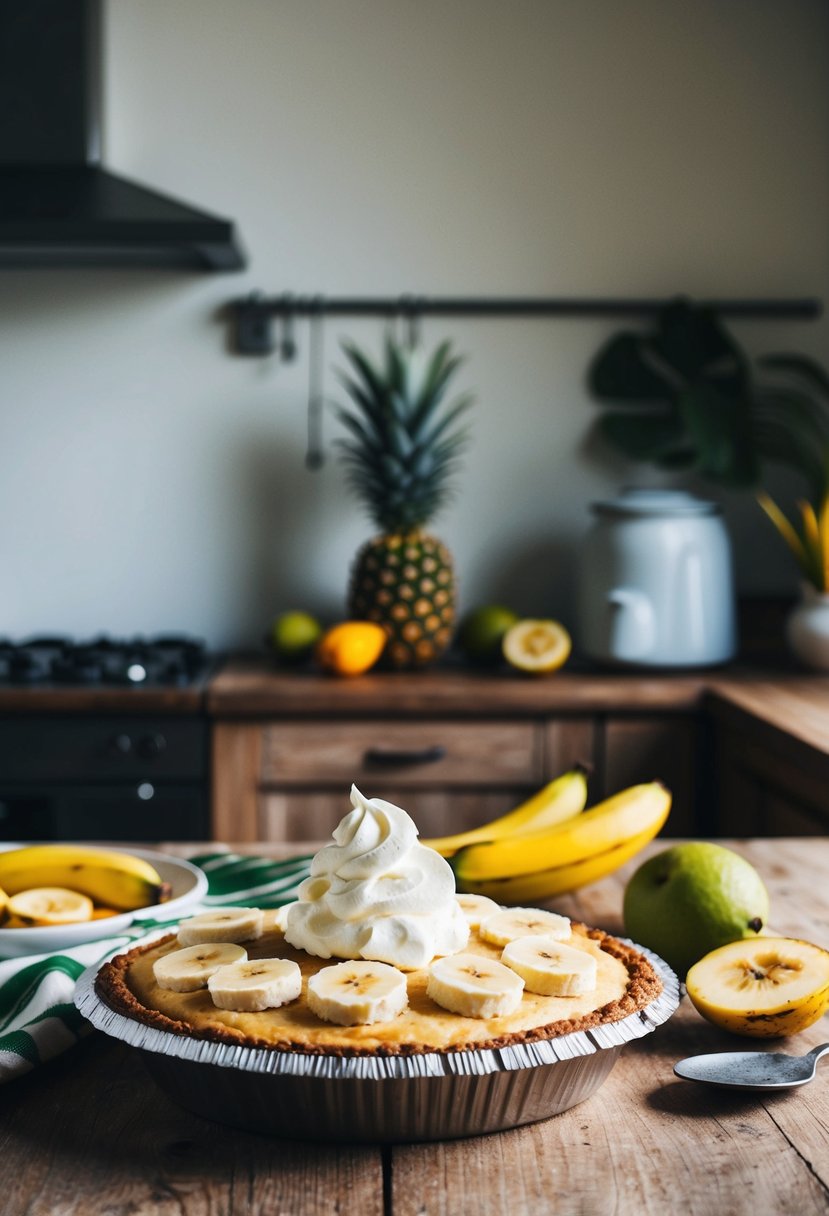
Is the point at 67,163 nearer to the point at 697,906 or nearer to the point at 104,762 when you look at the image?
the point at 104,762

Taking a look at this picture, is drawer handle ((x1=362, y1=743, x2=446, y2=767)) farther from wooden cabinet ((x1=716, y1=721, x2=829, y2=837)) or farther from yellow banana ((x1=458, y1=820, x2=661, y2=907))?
yellow banana ((x1=458, y1=820, x2=661, y2=907))

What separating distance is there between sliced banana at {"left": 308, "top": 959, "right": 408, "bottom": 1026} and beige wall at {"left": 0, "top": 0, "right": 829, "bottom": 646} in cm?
225

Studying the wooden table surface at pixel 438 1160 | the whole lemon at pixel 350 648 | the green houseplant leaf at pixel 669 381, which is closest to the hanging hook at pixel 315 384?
the whole lemon at pixel 350 648

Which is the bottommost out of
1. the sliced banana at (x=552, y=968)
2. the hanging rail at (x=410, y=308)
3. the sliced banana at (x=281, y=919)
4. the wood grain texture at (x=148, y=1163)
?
the wood grain texture at (x=148, y=1163)

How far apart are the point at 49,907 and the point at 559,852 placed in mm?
453

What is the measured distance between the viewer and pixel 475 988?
2.35 ft

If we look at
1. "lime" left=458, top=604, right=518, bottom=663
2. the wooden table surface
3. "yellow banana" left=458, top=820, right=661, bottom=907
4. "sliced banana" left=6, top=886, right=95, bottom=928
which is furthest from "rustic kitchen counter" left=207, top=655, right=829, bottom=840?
the wooden table surface

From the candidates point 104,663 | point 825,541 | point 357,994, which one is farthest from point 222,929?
point 825,541

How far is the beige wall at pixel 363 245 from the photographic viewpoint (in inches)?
114

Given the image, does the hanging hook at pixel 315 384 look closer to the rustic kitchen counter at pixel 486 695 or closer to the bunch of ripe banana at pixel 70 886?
the rustic kitchen counter at pixel 486 695

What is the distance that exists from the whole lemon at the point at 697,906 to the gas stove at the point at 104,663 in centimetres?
159

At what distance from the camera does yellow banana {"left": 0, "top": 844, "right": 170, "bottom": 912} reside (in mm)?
1041

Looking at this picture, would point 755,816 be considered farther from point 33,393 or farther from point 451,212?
point 33,393

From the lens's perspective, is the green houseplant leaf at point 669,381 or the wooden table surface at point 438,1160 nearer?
the wooden table surface at point 438,1160
